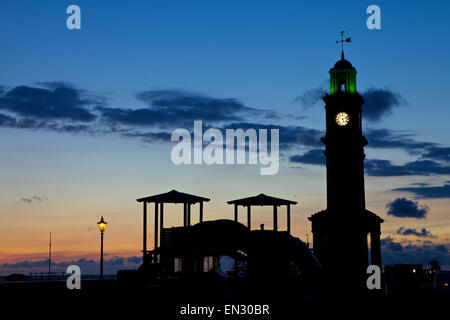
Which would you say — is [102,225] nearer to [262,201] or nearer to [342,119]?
[262,201]

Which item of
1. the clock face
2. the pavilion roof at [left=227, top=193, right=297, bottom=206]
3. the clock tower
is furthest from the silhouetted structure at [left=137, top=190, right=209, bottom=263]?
the clock face

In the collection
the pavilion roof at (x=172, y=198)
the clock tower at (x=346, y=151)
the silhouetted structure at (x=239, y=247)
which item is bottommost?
the silhouetted structure at (x=239, y=247)

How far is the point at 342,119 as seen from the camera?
77.6 meters

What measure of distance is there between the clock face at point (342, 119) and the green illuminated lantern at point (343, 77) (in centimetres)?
255

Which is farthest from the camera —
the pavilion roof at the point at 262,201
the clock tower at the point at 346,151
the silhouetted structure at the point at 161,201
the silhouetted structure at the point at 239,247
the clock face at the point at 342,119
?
the clock face at the point at 342,119

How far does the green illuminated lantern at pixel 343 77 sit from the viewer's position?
255 feet

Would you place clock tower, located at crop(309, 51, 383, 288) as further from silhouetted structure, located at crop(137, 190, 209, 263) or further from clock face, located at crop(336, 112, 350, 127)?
silhouetted structure, located at crop(137, 190, 209, 263)

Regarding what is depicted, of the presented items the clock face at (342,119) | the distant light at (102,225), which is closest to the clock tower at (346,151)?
the clock face at (342,119)

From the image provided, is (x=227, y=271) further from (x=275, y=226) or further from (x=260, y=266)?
(x=260, y=266)

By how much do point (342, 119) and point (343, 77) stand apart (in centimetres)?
459

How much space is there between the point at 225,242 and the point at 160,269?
4328mm

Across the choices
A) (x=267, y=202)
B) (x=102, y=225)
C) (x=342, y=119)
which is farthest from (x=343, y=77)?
(x=102, y=225)

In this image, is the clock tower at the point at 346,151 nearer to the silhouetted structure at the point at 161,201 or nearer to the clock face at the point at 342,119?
the clock face at the point at 342,119
